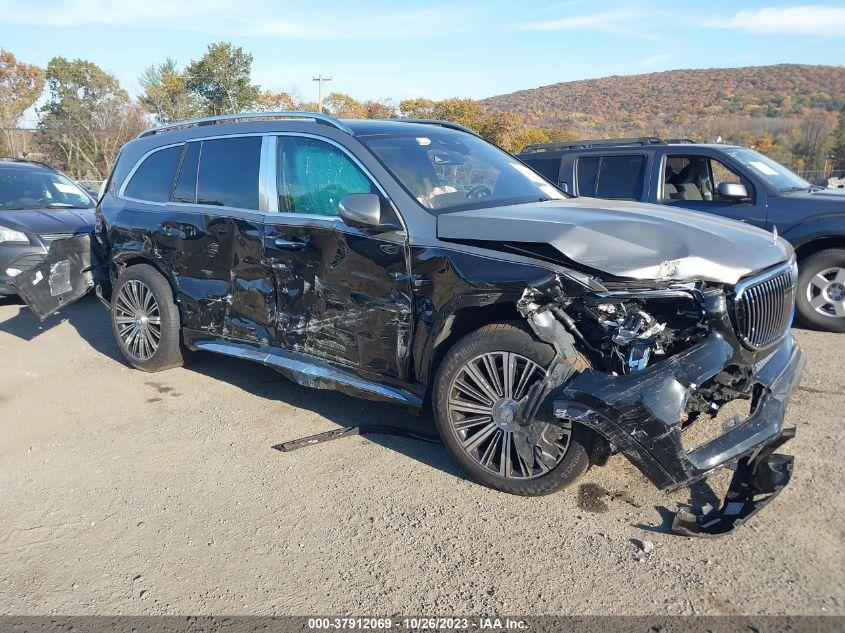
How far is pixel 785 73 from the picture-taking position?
244 ft

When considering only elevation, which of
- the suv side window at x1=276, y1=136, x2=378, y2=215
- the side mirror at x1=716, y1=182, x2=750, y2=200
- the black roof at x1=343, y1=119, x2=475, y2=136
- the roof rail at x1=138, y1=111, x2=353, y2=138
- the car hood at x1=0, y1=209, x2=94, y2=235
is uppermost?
the roof rail at x1=138, y1=111, x2=353, y2=138

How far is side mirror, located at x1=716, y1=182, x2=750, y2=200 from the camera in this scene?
6.72 metres

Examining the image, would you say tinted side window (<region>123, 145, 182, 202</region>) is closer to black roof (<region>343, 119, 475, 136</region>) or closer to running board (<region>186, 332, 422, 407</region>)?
running board (<region>186, 332, 422, 407</region>)

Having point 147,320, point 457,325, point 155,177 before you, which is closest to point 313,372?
point 457,325

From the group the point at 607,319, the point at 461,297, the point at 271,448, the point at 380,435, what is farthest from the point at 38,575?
the point at 607,319

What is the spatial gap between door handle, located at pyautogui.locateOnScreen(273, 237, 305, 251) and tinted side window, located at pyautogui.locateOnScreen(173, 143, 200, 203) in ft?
3.86

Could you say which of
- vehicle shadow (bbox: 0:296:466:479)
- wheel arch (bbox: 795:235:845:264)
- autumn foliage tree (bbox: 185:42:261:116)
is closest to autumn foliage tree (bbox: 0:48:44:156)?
autumn foliage tree (bbox: 185:42:261:116)

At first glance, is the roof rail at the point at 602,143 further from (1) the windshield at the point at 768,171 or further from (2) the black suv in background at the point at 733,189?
(1) the windshield at the point at 768,171

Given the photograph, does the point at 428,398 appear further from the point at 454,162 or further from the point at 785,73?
the point at 785,73

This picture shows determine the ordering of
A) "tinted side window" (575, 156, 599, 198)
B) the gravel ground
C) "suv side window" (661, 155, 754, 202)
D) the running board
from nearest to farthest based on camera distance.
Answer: the gravel ground < the running board < "suv side window" (661, 155, 754, 202) < "tinted side window" (575, 156, 599, 198)

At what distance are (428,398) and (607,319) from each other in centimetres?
118

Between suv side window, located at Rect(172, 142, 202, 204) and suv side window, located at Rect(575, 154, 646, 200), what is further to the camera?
suv side window, located at Rect(575, 154, 646, 200)

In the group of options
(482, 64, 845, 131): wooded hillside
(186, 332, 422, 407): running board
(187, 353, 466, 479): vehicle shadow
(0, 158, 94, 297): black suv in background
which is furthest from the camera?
(482, 64, 845, 131): wooded hillside

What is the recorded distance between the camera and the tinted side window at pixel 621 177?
763 cm
